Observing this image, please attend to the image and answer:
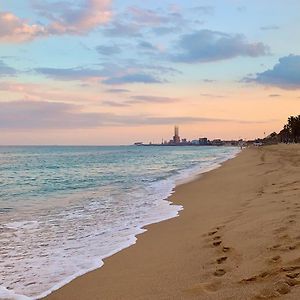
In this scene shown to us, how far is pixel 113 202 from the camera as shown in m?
15.9

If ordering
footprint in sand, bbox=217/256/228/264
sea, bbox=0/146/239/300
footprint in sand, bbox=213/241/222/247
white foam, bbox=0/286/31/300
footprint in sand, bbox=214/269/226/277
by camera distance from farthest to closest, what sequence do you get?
1. footprint in sand, bbox=213/241/222/247
2. sea, bbox=0/146/239/300
3. footprint in sand, bbox=217/256/228/264
4. white foam, bbox=0/286/31/300
5. footprint in sand, bbox=214/269/226/277

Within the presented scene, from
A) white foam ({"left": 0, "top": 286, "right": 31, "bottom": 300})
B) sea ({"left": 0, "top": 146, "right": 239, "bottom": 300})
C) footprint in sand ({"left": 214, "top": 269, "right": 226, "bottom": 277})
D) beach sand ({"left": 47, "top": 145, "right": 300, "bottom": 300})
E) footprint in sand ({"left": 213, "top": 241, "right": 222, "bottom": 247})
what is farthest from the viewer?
footprint in sand ({"left": 213, "top": 241, "right": 222, "bottom": 247})

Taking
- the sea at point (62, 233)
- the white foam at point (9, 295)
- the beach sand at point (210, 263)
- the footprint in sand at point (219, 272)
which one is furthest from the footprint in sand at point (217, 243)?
the white foam at point (9, 295)

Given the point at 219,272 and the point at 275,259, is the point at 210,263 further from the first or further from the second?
the point at 275,259

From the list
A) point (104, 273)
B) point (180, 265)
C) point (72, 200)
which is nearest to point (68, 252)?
point (104, 273)

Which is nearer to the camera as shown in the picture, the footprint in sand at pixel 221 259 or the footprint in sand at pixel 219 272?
the footprint in sand at pixel 219 272

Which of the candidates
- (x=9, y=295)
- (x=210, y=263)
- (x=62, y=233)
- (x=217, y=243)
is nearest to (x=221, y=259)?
(x=210, y=263)

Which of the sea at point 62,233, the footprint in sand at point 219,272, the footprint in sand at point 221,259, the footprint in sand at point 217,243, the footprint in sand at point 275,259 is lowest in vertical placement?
the sea at point 62,233

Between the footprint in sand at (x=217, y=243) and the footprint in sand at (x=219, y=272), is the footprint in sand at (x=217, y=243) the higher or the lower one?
the lower one

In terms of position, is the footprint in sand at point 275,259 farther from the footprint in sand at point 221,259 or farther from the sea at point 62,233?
→ the sea at point 62,233

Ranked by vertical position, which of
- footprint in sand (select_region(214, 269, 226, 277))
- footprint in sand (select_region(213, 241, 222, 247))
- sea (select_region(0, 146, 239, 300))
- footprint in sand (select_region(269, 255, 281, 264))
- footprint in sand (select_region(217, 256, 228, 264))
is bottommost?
sea (select_region(0, 146, 239, 300))

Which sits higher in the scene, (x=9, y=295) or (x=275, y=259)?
(x=275, y=259)

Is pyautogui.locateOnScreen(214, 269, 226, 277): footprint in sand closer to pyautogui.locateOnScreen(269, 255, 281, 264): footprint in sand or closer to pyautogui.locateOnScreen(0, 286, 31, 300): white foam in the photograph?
pyautogui.locateOnScreen(269, 255, 281, 264): footprint in sand

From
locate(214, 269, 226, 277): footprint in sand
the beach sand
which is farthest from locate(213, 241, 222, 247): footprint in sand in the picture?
locate(214, 269, 226, 277): footprint in sand
